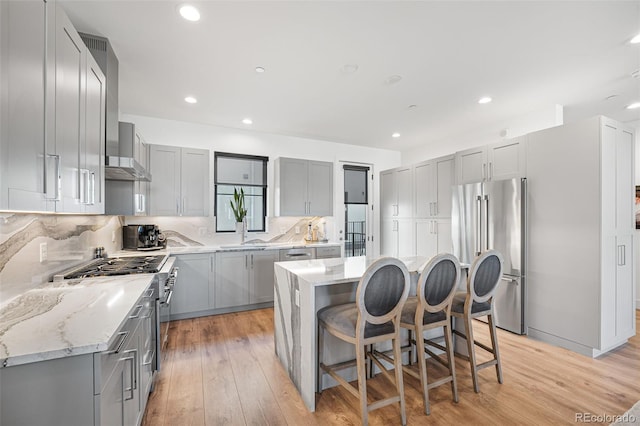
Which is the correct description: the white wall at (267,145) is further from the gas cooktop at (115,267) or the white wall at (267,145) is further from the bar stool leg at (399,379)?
the bar stool leg at (399,379)

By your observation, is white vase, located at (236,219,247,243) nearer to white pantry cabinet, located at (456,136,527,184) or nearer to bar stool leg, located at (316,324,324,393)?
bar stool leg, located at (316,324,324,393)

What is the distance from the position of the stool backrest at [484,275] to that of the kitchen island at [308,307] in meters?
0.44

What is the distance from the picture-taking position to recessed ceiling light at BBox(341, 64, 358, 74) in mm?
2746

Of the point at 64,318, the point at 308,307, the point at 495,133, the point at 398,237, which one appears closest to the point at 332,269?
the point at 308,307

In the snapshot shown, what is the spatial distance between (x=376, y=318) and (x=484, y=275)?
1057 mm

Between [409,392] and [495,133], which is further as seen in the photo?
[495,133]

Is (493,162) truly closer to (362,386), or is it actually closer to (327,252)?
(327,252)

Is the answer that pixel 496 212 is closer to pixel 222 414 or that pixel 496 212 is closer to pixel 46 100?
pixel 222 414

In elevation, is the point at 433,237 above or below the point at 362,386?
above

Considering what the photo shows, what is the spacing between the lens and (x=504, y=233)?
335 cm

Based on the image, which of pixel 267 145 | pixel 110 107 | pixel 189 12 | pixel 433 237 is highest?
pixel 189 12

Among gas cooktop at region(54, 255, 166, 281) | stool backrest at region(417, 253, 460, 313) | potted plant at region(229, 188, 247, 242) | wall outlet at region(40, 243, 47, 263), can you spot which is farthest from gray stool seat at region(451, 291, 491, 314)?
potted plant at region(229, 188, 247, 242)

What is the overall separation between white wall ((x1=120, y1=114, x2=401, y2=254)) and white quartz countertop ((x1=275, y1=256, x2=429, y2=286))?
2.36 metres

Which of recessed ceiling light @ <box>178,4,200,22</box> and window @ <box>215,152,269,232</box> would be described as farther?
window @ <box>215,152,269,232</box>
